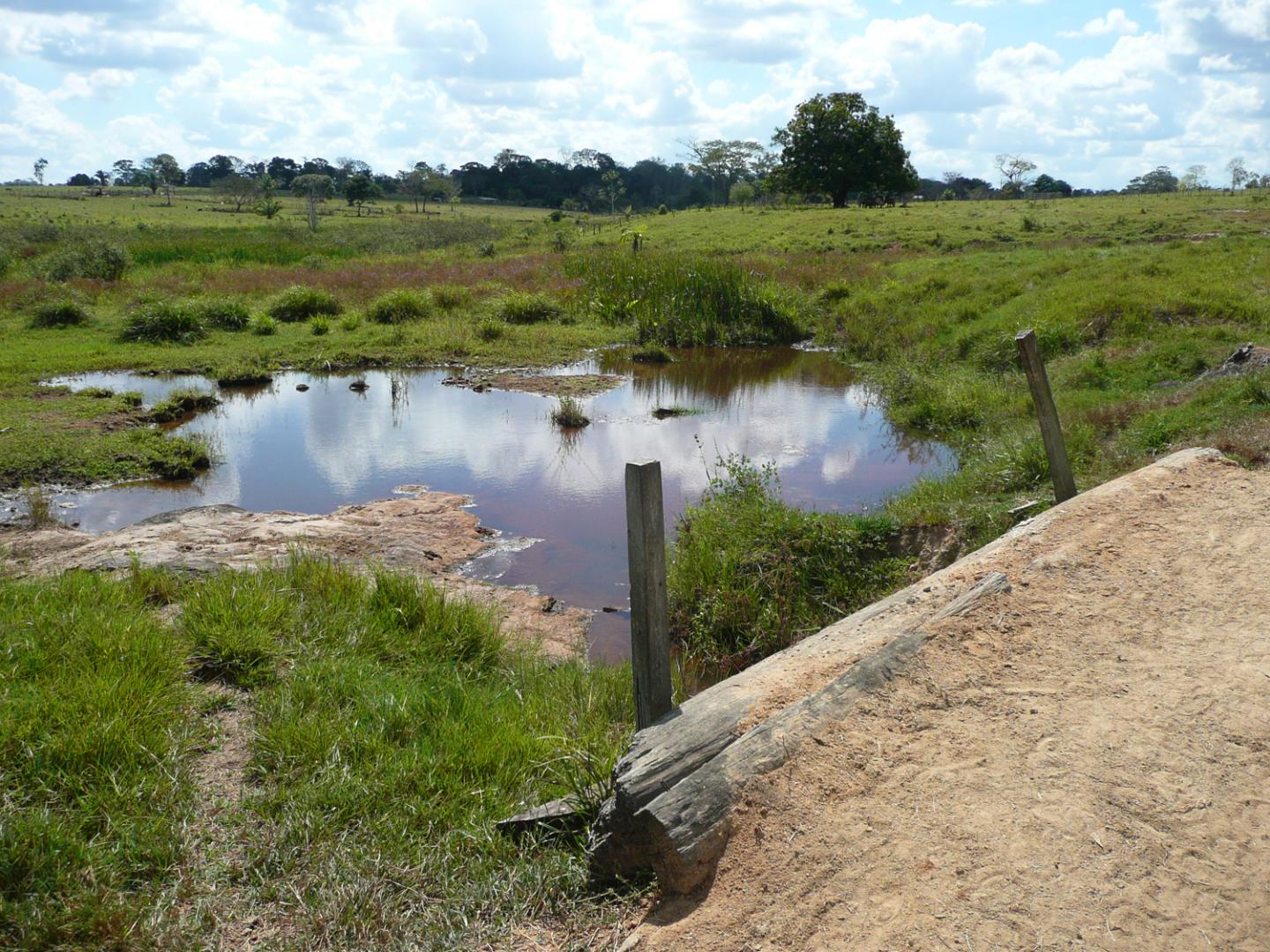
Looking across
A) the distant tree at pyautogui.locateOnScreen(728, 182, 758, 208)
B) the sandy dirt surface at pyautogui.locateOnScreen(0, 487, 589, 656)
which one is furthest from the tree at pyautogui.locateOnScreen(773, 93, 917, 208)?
the sandy dirt surface at pyautogui.locateOnScreen(0, 487, 589, 656)

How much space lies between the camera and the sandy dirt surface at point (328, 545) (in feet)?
22.8

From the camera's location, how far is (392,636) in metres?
5.73

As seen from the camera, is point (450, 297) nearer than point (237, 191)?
Yes

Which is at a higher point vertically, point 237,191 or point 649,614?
point 237,191

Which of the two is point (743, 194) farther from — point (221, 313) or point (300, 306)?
point (221, 313)

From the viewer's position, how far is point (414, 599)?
6074mm

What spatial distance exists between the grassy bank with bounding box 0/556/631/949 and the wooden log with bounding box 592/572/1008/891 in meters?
0.29

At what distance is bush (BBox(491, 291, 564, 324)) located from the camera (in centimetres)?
2127

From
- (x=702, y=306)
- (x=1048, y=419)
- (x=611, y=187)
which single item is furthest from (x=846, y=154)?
(x=1048, y=419)

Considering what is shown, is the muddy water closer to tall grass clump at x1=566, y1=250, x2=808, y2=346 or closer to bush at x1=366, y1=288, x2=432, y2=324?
tall grass clump at x1=566, y1=250, x2=808, y2=346

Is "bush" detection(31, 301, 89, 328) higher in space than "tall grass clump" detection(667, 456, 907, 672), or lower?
higher

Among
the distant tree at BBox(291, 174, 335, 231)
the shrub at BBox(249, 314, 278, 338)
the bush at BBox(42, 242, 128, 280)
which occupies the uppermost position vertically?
the distant tree at BBox(291, 174, 335, 231)

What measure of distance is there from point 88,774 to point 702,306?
18.4 m

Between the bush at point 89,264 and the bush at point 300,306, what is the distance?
19.2 feet
